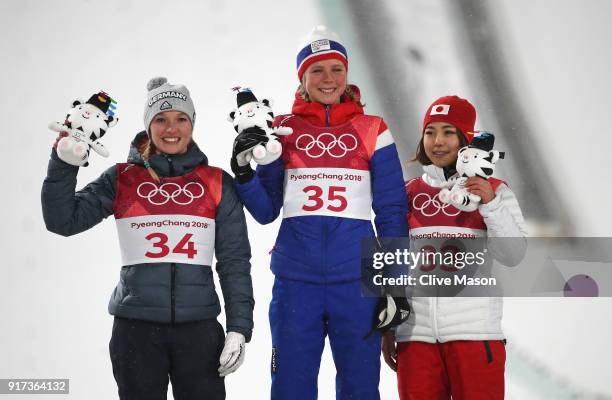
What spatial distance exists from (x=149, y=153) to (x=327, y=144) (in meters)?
0.58

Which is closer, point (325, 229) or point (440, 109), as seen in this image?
point (325, 229)

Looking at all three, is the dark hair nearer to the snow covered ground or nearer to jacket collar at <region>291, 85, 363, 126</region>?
jacket collar at <region>291, 85, 363, 126</region>

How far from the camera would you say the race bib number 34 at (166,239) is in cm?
243

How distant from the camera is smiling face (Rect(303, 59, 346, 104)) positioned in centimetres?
266

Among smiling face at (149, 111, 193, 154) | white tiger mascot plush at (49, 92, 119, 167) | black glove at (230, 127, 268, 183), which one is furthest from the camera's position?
smiling face at (149, 111, 193, 154)

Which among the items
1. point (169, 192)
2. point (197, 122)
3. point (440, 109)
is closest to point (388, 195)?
point (440, 109)

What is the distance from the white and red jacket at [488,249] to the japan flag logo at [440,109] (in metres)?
0.28

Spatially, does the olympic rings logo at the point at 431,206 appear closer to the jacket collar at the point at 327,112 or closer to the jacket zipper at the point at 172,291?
the jacket collar at the point at 327,112

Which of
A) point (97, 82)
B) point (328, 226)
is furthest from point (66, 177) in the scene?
point (97, 82)

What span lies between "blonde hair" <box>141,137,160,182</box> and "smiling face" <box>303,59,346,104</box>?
0.56m

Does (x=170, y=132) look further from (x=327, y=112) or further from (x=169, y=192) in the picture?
(x=327, y=112)

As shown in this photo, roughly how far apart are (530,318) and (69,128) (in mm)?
2365

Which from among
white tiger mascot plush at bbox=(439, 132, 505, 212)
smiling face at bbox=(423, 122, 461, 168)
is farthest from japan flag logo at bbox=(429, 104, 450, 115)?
white tiger mascot plush at bbox=(439, 132, 505, 212)

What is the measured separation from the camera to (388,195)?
258 centimetres
